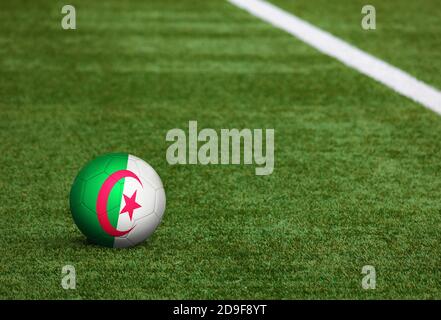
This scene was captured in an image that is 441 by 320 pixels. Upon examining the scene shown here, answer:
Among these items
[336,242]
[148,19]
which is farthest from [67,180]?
[148,19]

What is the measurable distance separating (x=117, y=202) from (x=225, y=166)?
81.5 inches

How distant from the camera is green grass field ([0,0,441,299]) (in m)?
5.19

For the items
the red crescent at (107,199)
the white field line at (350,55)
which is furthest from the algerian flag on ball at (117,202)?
the white field line at (350,55)

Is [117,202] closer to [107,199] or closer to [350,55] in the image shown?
[107,199]

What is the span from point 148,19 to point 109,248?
8187mm

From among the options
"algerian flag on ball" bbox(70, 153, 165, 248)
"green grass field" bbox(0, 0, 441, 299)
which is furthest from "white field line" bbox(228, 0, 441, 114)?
"algerian flag on ball" bbox(70, 153, 165, 248)

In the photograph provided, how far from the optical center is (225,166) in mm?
7277

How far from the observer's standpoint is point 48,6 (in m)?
14.1

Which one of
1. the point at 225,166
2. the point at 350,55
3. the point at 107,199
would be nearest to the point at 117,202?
the point at 107,199

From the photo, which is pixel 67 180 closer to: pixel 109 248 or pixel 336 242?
pixel 109 248

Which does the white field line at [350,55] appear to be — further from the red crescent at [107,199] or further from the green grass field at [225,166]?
the red crescent at [107,199]

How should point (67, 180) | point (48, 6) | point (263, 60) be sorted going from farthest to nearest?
1. point (48, 6)
2. point (263, 60)
3. point (67, 180)
